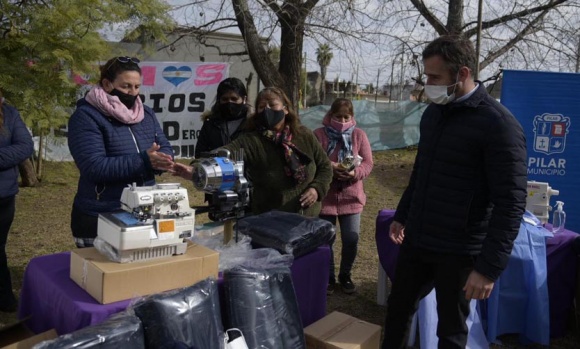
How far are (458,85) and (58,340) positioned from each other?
62.8 inches

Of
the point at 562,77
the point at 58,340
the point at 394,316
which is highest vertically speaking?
the point at 562,77

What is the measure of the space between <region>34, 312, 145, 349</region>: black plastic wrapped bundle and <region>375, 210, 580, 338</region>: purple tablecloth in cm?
193

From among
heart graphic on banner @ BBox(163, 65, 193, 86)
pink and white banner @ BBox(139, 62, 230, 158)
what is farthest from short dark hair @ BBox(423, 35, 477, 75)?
heart graphic on banner @ BBox(163, 65, 193, 86)

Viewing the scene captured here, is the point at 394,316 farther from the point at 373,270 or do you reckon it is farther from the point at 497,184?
the point at 373,270

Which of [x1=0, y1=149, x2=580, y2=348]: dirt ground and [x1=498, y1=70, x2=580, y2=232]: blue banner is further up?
[x1=498, y1=70, x2=580, y2=232]: blue banner

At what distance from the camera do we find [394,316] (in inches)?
85.9

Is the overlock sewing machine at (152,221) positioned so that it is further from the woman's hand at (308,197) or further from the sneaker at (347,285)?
the sneaker at (347,285)

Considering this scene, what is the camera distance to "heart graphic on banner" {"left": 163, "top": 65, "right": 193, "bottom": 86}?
28.7ft

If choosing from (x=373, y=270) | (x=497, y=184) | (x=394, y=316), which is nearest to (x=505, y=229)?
(x=497, y=184)

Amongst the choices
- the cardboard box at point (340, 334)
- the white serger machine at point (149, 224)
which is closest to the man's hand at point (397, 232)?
the cardboard box at point (340, 334)

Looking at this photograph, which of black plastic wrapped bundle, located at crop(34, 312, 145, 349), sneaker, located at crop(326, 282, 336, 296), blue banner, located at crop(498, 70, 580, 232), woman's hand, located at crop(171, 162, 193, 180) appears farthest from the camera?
blue banner, located at crop(498, 70, 580, 232)

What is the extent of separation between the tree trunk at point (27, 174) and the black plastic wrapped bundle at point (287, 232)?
564 centimetres

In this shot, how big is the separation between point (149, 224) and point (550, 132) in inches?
159

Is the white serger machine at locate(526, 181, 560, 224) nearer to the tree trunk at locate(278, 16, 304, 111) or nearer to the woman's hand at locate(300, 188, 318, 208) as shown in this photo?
the woman's hand at locate(300, 188, 318, 208)
